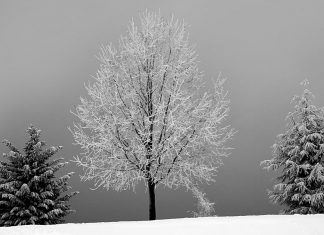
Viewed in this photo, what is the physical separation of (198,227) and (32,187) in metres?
21.8

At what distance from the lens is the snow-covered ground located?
48.2 ft

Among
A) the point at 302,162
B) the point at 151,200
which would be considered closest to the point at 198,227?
the point at 151,200

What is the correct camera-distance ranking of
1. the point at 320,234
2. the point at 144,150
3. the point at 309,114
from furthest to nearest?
the point at 309,114 → the point at 144,150 → the point at 320,234

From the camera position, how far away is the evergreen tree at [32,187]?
33375mm

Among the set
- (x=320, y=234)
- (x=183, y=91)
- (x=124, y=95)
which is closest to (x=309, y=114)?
(x=183, y=91)

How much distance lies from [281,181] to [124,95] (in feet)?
41.7

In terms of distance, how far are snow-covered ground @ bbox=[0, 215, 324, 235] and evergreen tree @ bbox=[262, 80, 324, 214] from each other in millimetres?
13180

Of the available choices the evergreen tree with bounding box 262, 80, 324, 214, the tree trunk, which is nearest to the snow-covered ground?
the tree trunk

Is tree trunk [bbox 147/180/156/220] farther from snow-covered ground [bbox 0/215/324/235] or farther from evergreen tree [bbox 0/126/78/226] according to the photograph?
evergreen tree [bbox 0/126/78/226]

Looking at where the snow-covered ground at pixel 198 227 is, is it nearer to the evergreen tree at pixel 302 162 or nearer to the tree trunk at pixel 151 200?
the tree trunk at pixel 151 200

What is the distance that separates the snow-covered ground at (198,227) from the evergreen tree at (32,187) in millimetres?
17594

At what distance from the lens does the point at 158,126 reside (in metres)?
23.4

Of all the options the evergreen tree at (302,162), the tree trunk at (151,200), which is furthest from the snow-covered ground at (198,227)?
the evergreen tree at (302,162)

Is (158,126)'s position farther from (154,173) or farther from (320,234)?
(320,234)
